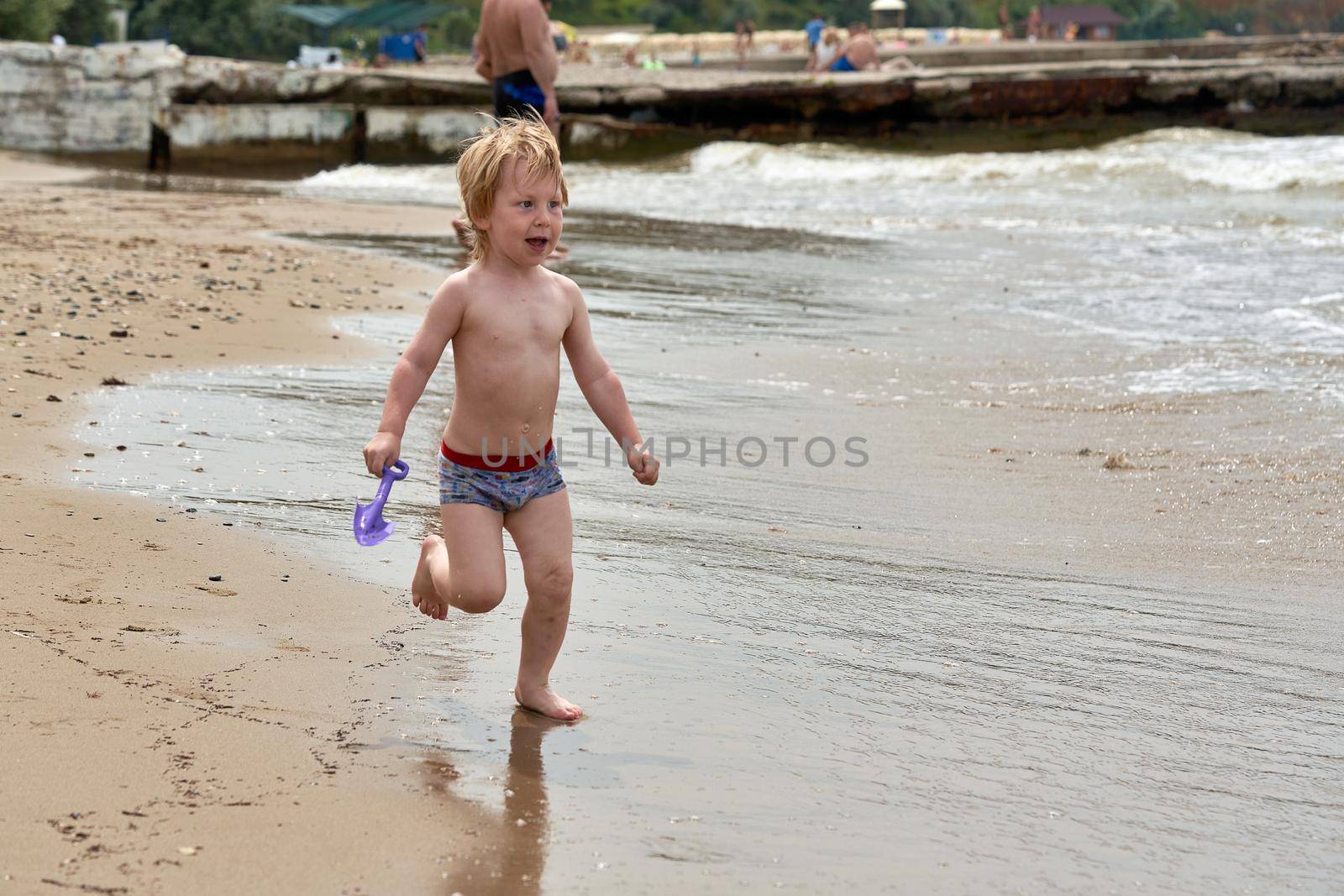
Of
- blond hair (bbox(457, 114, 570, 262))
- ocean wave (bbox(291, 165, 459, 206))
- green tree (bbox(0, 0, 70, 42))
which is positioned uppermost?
green tree (bbox(0, 0, 70, 42))

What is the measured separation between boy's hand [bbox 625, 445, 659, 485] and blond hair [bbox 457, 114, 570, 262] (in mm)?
566

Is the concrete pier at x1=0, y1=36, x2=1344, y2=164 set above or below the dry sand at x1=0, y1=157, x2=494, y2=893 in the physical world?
above

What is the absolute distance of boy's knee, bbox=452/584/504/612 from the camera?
306 cm

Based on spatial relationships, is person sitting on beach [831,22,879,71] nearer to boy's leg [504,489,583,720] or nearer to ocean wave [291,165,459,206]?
ocean wave [291,165,459,206]

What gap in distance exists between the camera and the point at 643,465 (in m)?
3.13

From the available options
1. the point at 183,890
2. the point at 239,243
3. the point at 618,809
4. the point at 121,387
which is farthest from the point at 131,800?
the point at 239,243

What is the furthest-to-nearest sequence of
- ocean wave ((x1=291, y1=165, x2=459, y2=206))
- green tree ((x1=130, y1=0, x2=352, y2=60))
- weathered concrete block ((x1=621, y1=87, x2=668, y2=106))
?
green tree ((x1=130, y1=0, x2=352, y2=60)), weathered concrete block ((x1=621, y1=87, x2=668, y2=106)), ocean wave ((x1=291, y1=165, x2=459, y2=206))

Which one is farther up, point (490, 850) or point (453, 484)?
point (453, 484)

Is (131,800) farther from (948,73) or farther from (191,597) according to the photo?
(948,73)

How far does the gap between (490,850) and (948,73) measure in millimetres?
18893

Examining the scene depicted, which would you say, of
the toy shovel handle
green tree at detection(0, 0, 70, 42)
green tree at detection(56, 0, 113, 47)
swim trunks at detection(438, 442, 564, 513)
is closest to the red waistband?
swim trunks at detection(438, 442, 564, 513)

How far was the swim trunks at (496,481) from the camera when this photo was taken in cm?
315

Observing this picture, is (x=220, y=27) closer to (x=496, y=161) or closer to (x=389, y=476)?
(x=496, y=161)

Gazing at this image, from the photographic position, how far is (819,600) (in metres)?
3.77
